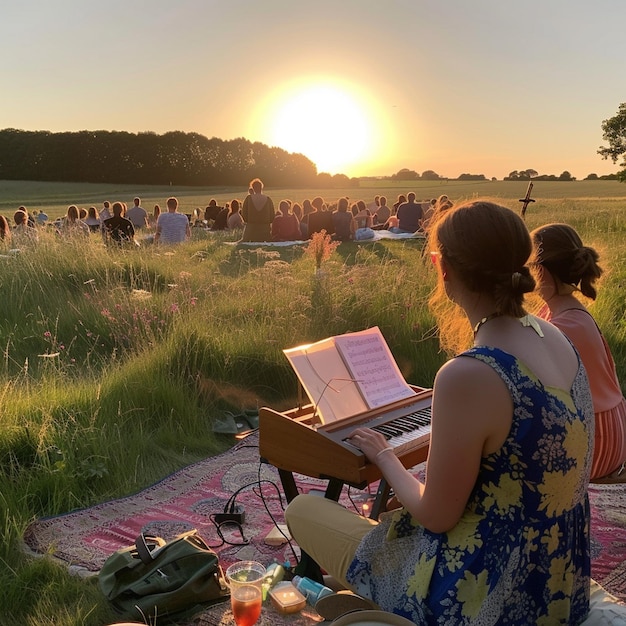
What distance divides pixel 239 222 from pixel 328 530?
55.4 feet

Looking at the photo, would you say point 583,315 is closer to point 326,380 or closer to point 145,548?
point 326,380

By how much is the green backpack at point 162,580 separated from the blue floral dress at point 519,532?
4.21 ft

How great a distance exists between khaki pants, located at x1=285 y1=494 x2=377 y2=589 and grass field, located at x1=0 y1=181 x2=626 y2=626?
3.60 ft

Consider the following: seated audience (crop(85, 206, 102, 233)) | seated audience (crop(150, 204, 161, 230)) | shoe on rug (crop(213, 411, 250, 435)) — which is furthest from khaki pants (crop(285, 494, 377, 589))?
seated audience (crop(150, 204, 161, 230))

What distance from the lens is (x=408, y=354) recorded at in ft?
20.7

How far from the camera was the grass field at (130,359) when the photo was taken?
389cm

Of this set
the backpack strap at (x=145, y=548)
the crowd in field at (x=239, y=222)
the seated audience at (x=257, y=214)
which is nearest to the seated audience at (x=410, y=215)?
the crowd in field at (x=239, y=222)

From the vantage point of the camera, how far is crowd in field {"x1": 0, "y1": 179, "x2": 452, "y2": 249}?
430 inches

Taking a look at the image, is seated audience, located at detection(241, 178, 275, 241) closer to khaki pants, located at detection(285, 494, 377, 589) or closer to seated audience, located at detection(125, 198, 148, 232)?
seated audience, located at detection(125, 198, 148, 232)

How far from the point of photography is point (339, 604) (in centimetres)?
227

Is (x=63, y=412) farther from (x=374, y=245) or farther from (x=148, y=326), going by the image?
(x=374, y=245)

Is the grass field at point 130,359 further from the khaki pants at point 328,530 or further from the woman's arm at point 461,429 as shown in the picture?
the woman's arm at point 461,429

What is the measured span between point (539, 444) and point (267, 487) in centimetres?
285

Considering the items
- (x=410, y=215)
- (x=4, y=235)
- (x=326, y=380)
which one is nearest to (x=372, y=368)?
(x=326, y=380)
